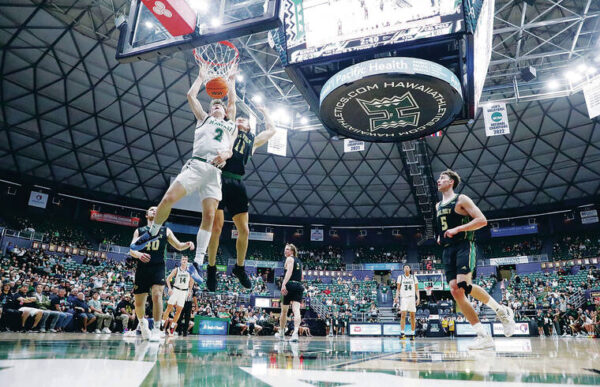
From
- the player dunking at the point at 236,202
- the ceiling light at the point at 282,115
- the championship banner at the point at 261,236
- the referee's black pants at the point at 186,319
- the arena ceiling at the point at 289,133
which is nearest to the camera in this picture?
the player dunking at the point at 236,202

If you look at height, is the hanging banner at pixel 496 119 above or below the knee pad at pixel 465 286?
above

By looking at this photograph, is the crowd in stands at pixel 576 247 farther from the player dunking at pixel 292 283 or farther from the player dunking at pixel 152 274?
the player dunking at pixel 152 274

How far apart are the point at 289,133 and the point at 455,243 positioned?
23376 mm

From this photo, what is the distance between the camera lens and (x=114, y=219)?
3008 cm

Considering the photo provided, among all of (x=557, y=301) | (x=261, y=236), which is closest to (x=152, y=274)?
(x=557, y=301)

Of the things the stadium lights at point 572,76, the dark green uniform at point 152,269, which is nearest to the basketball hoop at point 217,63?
the dark green uniform at point 152,269

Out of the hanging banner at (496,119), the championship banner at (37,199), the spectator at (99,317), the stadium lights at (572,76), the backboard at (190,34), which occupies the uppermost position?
the stadium lights at (572,76)

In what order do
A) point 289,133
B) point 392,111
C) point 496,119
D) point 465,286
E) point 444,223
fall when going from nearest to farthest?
point 465,286
point 444,223
point 392,111
point 496,119
point 289,133

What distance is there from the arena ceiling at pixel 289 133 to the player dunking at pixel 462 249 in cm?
1339

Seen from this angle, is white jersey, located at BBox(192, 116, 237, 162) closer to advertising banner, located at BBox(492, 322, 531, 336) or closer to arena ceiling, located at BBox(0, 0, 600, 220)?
arena ceiling, located at BBox(0, 0, 600, 220)

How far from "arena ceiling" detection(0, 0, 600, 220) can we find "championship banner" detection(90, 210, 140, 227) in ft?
10.1

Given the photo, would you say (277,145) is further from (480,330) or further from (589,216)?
(589,216)

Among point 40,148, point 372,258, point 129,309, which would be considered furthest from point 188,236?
point 129,309

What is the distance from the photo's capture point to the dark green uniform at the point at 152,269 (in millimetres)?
5992
